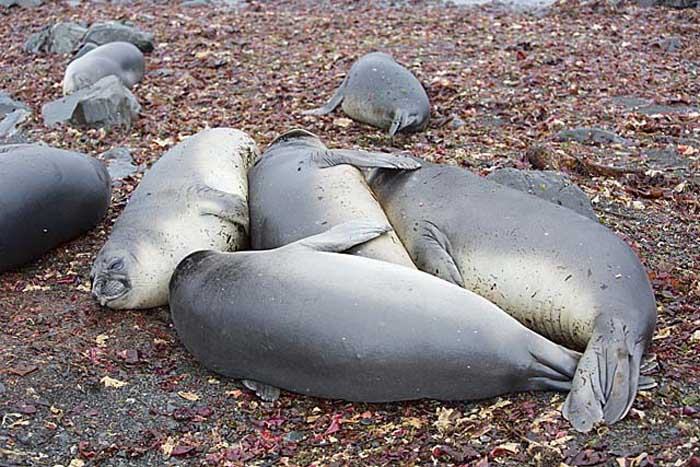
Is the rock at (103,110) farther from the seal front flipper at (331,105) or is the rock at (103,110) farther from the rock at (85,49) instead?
the rock at (85,49)

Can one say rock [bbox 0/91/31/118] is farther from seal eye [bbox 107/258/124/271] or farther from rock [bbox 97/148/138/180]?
seal eye [bbox 107/258/124/271]

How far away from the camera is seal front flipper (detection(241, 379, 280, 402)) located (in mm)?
4239

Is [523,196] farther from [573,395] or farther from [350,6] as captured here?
[350,6]

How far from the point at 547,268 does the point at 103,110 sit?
503 centimetres

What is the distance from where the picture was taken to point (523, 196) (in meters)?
4.95

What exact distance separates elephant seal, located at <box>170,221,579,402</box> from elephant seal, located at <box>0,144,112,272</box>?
1.48 metres

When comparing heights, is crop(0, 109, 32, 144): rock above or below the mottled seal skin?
below

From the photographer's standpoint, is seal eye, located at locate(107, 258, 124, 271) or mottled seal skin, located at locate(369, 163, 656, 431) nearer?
mottled seal skin, located at locate(369, 163, 656, 431)

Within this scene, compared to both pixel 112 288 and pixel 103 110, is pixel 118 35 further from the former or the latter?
pixel 112 288

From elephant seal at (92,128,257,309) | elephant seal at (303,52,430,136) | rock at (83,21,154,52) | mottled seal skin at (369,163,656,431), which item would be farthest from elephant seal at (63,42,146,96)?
mottled seal skin at (369,163,656,431)

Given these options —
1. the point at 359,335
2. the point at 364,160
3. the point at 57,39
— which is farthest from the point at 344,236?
the point at 57,39

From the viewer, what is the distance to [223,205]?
529 centimetres

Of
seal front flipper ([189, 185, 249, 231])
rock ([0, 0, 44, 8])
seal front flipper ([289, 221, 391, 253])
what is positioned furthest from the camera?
rock ([0, 0, 44, 8])

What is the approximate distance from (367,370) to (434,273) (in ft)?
2.87
